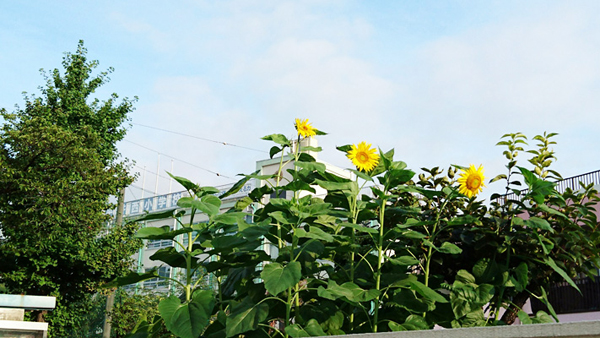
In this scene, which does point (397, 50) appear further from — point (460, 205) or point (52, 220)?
point (52, 220)

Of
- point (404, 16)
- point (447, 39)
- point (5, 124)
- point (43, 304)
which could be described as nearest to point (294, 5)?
point (404, 16)

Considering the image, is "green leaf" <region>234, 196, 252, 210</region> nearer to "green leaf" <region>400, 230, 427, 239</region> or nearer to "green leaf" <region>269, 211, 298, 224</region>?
"green leaf" <region>269, 211, 298, 224</region>

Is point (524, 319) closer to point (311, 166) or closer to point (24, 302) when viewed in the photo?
point (311, 166)

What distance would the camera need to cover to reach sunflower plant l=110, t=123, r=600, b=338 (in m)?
2.88

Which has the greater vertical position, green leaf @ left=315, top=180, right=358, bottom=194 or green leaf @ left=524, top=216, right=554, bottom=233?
green leaf @ left=315, top=180, right=358, bottom=194

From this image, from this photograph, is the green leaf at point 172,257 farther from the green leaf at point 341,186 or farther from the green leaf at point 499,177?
the green leaf at point 499,177

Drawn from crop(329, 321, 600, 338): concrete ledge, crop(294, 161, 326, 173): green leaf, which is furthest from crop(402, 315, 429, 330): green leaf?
crop(294, 161, 326, 173): green leaf

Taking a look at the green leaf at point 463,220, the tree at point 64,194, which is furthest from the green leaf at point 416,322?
the tree at point 64,194

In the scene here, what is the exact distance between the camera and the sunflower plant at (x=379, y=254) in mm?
2877

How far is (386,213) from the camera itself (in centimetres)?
331

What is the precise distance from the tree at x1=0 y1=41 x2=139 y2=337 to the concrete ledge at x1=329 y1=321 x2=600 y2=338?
1247cm

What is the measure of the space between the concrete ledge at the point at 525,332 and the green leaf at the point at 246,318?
2.69ft

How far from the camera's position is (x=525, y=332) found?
196 cm

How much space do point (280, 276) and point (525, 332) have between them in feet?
3.53
